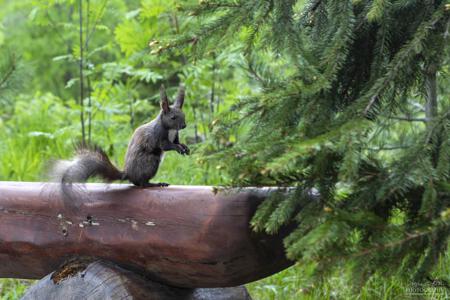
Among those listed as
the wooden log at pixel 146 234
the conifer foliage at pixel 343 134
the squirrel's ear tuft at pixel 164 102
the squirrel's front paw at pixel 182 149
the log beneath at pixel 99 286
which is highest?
the conifer foliage at pixel 343 134

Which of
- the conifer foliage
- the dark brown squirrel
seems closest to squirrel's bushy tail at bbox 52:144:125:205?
the dark brown squirrel

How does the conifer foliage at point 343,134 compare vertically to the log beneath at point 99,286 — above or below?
above

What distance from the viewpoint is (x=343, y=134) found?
6.19ft

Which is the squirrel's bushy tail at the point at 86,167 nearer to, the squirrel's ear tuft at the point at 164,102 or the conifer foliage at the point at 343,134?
the squirrel's ear tuft at the point at 164,102

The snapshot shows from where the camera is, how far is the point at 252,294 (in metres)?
3.87

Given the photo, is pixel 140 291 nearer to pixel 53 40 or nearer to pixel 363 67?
pixel 363 67

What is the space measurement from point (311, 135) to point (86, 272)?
148cm

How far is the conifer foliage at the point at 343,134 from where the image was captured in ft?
6.18

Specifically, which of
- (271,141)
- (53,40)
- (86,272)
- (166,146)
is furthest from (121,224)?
(53,40)

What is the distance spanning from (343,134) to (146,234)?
1.24 meters

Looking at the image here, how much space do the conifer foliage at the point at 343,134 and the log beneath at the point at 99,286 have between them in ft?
3.20

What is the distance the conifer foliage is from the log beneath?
3.20ft

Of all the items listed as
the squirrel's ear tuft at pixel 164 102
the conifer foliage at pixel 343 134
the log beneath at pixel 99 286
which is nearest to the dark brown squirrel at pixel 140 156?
the squirrel's ear tuft at pixel 164 102

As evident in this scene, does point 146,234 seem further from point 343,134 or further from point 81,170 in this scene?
point 343,134
